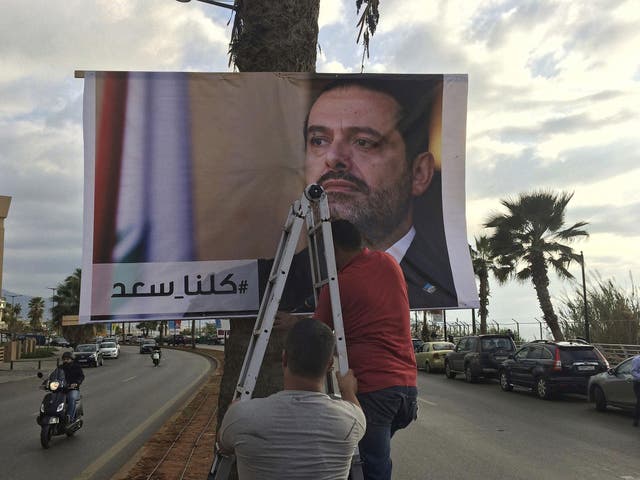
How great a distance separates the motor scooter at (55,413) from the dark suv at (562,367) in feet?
37.7

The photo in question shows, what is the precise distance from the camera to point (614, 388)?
1351cm

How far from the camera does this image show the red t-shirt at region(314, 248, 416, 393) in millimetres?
3188

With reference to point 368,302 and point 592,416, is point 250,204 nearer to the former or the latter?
point 368,302

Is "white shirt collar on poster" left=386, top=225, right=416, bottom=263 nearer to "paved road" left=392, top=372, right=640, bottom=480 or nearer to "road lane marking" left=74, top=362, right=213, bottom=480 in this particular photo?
"paved road" left=392, top=372, right=640, bottom=480

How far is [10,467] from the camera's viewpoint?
8.78 meters

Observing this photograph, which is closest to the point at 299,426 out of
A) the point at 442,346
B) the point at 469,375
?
the point at 469,375

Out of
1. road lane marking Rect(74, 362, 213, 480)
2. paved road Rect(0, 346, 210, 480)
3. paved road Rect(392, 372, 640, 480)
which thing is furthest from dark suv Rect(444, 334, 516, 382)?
road lane marking Rect(74, 362, 213, 480)

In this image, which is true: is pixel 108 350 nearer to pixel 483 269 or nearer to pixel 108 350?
pixel 108 350

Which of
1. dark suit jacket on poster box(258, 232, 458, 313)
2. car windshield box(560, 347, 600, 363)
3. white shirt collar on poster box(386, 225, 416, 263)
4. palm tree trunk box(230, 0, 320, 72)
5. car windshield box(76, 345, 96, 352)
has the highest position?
palm tree trunk box(230, 0, 320, 72)

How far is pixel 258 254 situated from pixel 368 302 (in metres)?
1.39

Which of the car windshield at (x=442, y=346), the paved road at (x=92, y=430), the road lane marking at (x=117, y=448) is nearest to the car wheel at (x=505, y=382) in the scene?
the car windshield at (x=442, y=346)

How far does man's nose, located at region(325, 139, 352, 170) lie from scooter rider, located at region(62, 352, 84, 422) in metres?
8.24

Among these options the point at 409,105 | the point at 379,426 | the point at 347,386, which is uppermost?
the point at 409,105

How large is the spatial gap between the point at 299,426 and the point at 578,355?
51.6ft
